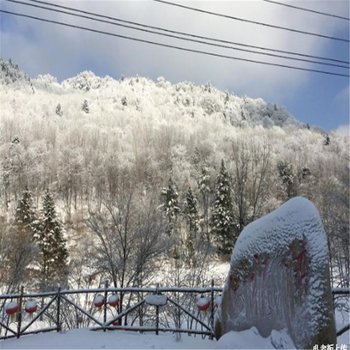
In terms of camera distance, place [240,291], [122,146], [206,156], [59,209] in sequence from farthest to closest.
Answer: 1. [122,146]
2. [206,156]
3. [59,209]
4. [240,291]

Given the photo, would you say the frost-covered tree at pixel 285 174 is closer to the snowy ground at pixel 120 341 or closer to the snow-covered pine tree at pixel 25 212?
the snow-covered pine tree at pixel 25 212

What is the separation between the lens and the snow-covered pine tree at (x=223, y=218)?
39422 mm

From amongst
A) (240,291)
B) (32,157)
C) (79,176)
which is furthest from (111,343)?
(32,157)

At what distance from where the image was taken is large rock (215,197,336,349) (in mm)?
4953

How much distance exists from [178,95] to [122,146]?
171 ft

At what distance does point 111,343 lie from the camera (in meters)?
7.77

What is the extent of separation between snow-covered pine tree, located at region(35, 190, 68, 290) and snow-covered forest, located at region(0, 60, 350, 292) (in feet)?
0.34

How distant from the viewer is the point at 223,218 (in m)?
40.6

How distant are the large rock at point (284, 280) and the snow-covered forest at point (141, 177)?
1520 centimetres

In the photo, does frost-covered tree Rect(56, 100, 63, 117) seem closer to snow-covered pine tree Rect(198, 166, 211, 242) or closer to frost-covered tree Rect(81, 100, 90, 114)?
frost-covered tree Rect(81, 100, 90, 114)

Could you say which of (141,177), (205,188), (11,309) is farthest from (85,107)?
(11,309)

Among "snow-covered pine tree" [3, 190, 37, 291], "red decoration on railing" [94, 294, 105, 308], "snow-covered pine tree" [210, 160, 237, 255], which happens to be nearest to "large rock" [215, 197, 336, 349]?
"red decoration on railing" [94, 294, 105, 308]

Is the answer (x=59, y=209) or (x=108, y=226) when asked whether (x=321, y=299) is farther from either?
(x=59, y=209)

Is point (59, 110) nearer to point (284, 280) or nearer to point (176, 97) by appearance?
point (176, 97)
